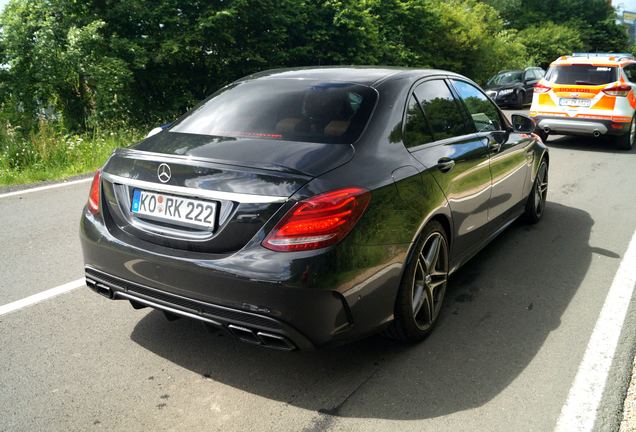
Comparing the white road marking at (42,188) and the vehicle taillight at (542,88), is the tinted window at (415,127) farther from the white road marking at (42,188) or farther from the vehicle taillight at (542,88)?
the vehicle taillight at (542,88)

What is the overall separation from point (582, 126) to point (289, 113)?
943 centimetres

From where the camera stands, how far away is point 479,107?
4.83m

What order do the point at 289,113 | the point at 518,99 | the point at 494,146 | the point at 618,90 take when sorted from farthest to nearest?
the point at 518,99, the point at 618,90, the point at 494,146, the point at 289,113

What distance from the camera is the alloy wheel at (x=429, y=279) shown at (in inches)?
137

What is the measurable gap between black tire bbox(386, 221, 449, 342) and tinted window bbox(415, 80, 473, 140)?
2.42 ft

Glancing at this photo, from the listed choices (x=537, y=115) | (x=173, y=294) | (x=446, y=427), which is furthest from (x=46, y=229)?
(x=537, y=115)

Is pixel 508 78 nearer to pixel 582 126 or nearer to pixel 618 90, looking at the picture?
pixel 618 90

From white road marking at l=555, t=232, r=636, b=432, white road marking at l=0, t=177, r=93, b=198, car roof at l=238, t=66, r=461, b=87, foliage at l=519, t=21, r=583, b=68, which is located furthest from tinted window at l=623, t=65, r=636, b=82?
foliage at l=519, t=21, r=583, b=68

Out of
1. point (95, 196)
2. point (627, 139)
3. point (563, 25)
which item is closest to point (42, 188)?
A: point (95, 196)

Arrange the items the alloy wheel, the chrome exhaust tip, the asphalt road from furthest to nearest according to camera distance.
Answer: the alloy wheel, the chrome exhaust tip, the asphalt road

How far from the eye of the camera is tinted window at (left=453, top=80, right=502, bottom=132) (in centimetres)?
456

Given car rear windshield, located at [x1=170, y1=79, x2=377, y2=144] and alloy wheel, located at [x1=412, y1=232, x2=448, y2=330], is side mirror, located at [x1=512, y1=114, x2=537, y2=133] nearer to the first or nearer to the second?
alloy wheel, located at [x1=412, y1=232, x2=448, y2=330]

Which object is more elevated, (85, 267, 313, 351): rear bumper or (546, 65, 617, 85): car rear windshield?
(546, 65, 617, 85): car rear windshield

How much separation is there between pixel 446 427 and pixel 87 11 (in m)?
12.6
